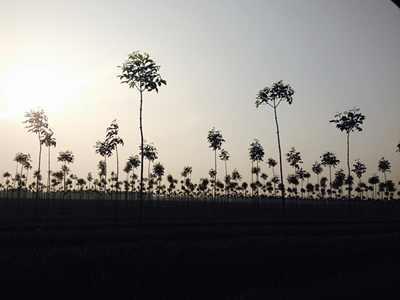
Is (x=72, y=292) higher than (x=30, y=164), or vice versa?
(x=30, y=164)

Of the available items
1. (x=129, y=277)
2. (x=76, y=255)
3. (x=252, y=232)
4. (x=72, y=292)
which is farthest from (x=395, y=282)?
(x=252, y=232)

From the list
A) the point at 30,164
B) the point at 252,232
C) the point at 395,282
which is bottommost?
the point at 252,232

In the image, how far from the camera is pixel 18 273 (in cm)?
723

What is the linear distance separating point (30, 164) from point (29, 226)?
18358mm

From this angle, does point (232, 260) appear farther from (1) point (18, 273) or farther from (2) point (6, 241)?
(2) point (6, 241)

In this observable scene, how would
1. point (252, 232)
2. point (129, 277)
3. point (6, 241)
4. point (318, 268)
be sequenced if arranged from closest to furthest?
point (129, 277)
point (318, 268)
point (6, 241)
point (252, 232)

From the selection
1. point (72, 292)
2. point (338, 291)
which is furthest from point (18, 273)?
point (338, 291)

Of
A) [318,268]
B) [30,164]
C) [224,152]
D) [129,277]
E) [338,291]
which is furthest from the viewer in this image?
[30,164]

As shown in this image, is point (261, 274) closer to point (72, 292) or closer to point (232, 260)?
point (232, 260)

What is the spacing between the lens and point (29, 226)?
21.2 metres

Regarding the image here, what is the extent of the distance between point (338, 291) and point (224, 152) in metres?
23.8

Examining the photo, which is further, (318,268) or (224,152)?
(224,152)

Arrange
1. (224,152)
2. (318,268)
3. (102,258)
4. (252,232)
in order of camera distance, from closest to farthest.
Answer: (102,258) → (318,268) → (252,232) → (224,152)

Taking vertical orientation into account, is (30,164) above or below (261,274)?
above
